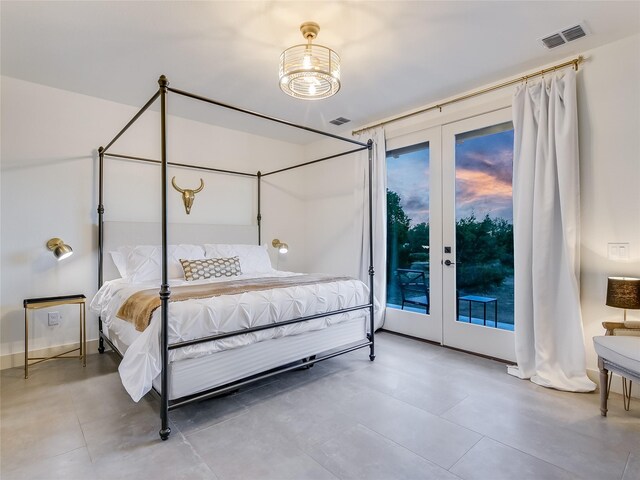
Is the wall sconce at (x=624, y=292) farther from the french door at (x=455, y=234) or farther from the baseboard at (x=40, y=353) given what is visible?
the baseboard at (x=40, y=353)

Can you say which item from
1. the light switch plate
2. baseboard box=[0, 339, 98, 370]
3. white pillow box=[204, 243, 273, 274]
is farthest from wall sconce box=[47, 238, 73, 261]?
the light switch plate

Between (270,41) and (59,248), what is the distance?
2.59m

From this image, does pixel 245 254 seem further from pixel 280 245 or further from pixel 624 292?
pixel 624 292

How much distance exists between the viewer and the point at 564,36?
8.32 feet

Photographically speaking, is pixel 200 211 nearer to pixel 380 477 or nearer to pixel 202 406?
pixel 202 406

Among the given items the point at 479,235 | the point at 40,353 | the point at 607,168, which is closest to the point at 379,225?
the point at 479,235

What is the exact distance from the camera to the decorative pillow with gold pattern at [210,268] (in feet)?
11.2

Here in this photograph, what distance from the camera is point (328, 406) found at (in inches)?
94.1

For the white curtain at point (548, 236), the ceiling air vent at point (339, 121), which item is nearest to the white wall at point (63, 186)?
the ceiling air vent at point (339, 121)

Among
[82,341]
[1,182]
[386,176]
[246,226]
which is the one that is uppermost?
[386,176]

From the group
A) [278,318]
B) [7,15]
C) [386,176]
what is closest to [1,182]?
[7,15]

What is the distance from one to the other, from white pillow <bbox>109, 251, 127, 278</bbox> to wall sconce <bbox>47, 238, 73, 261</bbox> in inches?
14.0

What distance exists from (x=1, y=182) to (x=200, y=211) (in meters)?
1.83

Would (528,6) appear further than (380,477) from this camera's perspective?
Yes
